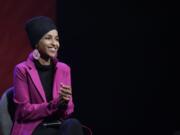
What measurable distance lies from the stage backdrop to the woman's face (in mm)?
881

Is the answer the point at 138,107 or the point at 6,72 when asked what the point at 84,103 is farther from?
the point at 6,72

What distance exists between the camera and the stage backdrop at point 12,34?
151 inches

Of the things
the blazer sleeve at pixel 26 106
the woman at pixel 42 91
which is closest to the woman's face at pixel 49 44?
the woman at pixel 42 91

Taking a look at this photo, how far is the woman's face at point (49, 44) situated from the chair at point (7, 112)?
302 mm

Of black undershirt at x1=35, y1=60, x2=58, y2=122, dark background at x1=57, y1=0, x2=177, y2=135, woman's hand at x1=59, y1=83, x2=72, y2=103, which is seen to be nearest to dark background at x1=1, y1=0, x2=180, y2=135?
dark background at x1=57, y1=0, x2=177, y2=135

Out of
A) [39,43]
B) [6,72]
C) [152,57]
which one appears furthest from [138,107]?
[39,43]

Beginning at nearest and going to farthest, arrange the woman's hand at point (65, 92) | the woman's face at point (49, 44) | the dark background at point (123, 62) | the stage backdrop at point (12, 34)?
the woman's hand at point (65, 92) < the woman's face at point (49, 44) < the stage backdrop at point (12, 34) < the dark background at point (123, 62)

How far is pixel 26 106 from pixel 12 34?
1115mm

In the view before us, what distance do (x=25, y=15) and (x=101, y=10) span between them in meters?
0.63

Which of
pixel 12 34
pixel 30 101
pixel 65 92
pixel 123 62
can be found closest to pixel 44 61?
pixel 30 101

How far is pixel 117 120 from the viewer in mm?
A: 4262

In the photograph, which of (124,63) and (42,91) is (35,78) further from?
(124,63)

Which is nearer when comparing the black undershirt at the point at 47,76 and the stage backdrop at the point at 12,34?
the black undershirt at the point at 47,76

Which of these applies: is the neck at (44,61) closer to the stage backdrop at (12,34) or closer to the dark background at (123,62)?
the stage backdrop at (12,34)
